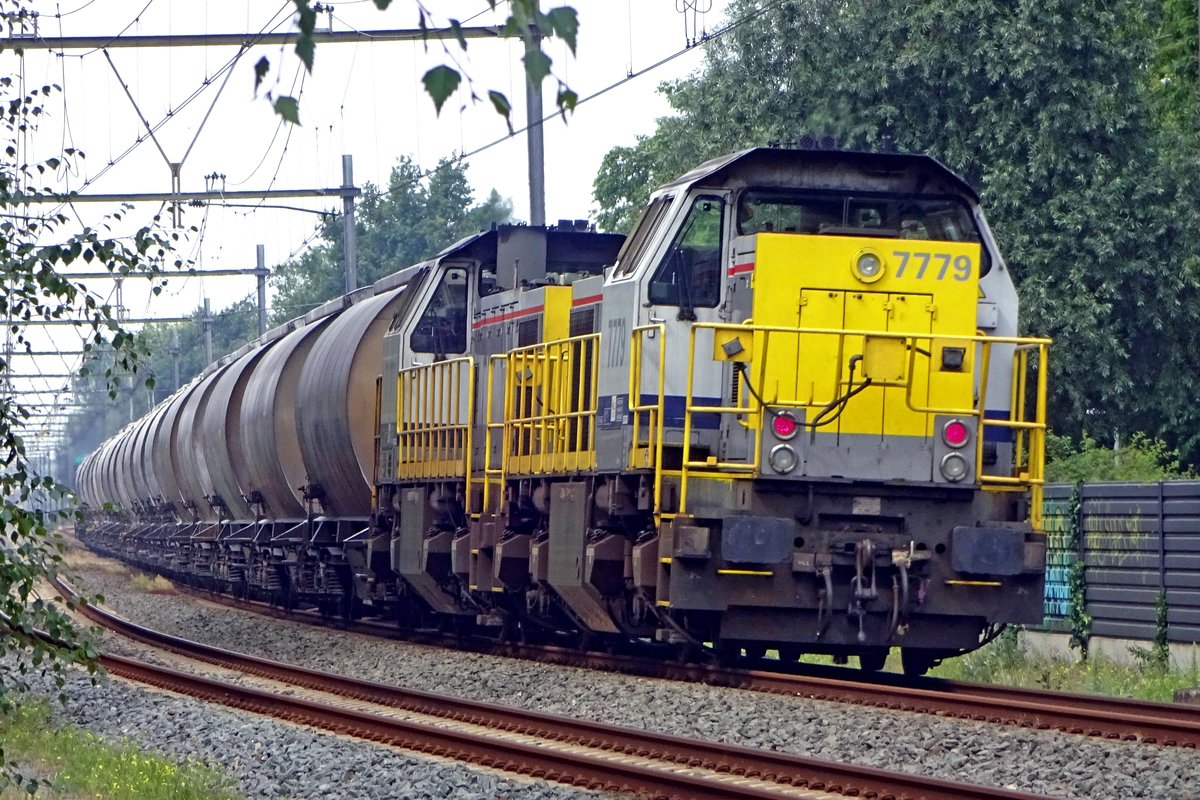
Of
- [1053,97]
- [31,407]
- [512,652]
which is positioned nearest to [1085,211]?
[1053,97]

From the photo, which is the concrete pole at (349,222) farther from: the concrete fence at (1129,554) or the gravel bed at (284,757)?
the gravel bed at (284,757)

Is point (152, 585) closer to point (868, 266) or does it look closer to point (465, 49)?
point (868, 266)

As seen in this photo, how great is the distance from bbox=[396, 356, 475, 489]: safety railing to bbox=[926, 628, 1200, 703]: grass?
4.73m

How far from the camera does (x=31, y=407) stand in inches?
253

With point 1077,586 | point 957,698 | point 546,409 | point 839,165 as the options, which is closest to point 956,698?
point 957,698

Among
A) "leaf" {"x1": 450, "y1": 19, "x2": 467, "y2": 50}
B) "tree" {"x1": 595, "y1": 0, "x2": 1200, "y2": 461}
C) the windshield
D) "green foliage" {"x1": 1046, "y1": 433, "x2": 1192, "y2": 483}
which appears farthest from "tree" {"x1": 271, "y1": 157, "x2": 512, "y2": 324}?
"leaf" {"x1": 450, "y1": 19, "x2": 467, "y2": 50}

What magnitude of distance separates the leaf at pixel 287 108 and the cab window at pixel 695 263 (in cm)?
830

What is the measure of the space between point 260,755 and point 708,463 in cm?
337

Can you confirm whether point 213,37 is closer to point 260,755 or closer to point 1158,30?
point 260,755

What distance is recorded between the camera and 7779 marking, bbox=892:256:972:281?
35.3 ft

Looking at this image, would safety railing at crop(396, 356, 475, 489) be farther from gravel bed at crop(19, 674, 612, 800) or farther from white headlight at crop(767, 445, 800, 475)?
white headlight at crop(767, 445, 800, 475)

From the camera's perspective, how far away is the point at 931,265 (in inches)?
424

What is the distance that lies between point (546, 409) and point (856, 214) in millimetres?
3050

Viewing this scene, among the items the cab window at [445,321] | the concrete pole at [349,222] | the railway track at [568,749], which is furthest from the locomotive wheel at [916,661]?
the concrete pole at [349,222]
